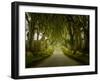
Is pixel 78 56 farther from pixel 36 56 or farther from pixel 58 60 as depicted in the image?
pixel 36 56

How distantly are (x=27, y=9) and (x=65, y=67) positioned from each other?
41 centimetres

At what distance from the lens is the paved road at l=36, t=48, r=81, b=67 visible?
1845 mm

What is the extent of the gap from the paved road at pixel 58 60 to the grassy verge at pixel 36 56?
0.02m

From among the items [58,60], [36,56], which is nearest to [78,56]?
[58,60]

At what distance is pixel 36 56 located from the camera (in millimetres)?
1808

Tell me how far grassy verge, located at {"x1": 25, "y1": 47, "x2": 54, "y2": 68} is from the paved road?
2 cm

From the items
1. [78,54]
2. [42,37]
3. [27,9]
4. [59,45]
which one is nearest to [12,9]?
[27,9]

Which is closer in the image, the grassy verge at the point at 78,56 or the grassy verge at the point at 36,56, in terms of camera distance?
the grassy verge at the point at 36,56

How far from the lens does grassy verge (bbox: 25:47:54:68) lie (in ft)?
5.85

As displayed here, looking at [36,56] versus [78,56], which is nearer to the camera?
[36,56]

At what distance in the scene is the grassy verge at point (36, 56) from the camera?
1.78 metres

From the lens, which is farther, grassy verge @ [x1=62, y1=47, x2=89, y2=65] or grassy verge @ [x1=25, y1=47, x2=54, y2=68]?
grassy verge @ [x1=62, y1=47, x2=89, y2=65]

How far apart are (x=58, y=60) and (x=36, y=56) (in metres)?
0.15

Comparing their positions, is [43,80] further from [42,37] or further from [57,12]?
[57,12]
